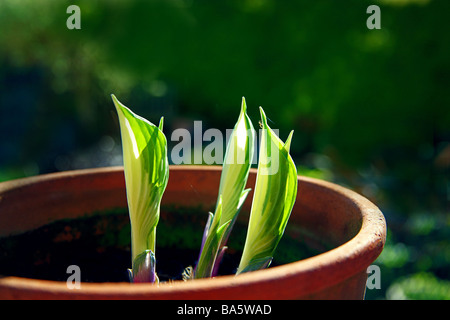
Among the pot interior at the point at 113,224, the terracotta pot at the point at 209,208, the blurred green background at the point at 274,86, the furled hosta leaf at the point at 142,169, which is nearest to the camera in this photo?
the terracotta pot at the point at 209,208

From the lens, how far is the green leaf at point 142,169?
629 millimetres

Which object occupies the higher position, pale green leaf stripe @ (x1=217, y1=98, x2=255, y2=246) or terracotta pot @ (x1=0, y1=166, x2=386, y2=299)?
pale green leaf stripe @ (x1=217, y1=98, x2=255, y2=246)

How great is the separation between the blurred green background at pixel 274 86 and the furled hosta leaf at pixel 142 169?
61.6 inches

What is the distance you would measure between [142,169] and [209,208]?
255mm

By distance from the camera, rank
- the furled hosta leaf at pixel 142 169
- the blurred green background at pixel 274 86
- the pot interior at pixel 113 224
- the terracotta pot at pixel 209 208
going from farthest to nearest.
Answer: the blurred green background at pixel 274 86
the pot interior at pixel 113 224
the furled hosta leaf at pixel 142 169
the terracotta pot at pixel 209 208

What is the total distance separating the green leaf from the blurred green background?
1564 mm

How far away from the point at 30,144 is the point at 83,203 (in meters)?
3.30

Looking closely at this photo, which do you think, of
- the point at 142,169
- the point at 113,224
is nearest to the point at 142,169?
Result: the point at 142,169

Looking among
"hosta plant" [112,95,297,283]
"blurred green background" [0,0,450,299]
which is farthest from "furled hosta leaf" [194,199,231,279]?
"blurred green background" [0,0,450,299]

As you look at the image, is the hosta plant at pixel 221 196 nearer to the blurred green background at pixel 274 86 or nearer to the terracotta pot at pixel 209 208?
the terracotta pot at pixel 209 208

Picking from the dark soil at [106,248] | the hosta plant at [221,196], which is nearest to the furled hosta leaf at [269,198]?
the hosta plant at [221,196]

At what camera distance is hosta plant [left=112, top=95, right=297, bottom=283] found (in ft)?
2.07

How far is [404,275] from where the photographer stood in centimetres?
213

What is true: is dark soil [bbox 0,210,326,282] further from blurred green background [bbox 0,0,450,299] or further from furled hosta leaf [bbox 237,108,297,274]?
blurred green background [bbox 0,0,450,299]
